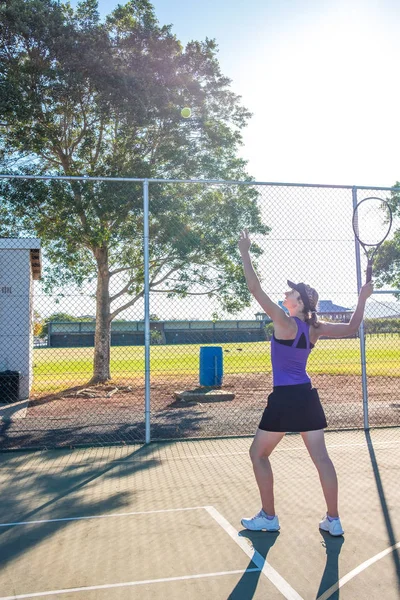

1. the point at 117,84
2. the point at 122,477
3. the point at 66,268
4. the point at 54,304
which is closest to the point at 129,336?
the point at 54,304

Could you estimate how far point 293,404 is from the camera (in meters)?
4.18

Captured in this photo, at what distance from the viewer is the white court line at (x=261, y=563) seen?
3334 mm

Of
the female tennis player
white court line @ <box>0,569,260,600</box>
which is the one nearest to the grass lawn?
the female tennis player

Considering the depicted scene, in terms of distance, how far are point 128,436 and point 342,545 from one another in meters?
4.88

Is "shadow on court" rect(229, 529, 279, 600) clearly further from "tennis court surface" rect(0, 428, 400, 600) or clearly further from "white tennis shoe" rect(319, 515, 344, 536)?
"white tennis shoe" rect(319, 515, 344, 536)

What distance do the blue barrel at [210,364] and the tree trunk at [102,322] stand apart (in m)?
2.66

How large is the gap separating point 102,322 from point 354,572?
41.1 ft

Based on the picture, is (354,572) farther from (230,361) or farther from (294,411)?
(230,361)

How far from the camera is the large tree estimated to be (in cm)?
1420

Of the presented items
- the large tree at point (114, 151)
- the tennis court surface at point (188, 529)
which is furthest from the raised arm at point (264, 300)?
the large tree at point (114, 151)

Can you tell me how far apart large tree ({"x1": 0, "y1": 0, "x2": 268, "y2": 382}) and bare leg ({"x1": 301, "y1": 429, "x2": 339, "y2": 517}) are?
9.54 metres

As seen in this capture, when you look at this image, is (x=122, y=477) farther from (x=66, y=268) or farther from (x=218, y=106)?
(x=218, y=106)

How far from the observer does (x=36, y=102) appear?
48.9 feet

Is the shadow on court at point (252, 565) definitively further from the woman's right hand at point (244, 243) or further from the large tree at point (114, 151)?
the large tree at point (114, 151)
